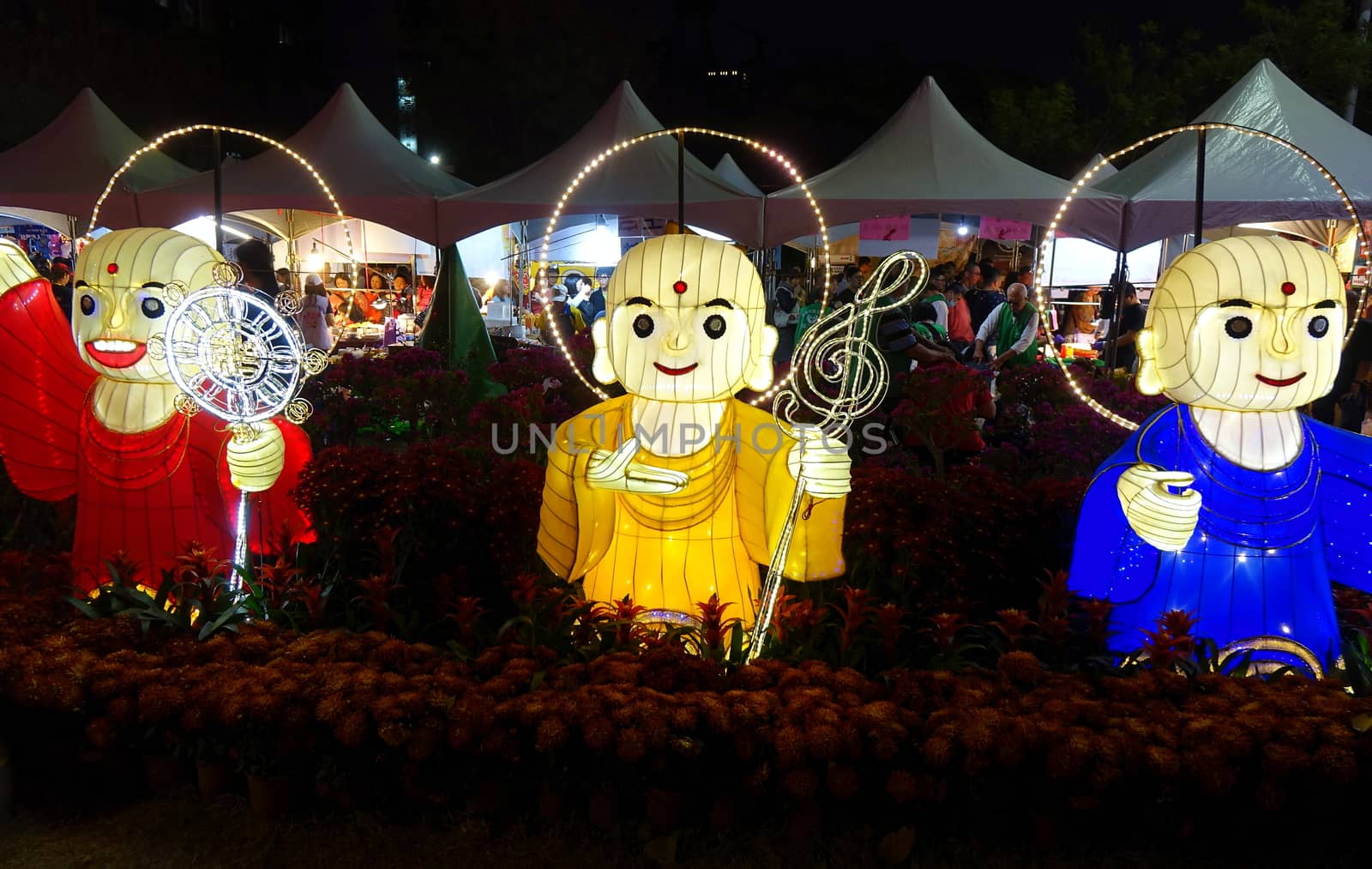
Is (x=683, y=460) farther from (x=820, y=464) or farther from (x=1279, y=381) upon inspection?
(x=1279, y=381)

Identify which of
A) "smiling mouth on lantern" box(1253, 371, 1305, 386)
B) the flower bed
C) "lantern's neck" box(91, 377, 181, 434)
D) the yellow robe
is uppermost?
"smiling mouth on lantern" box(1253, 371, 1305, 386)

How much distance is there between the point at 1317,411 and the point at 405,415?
718cm

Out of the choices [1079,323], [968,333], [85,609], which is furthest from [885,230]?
[85,609]

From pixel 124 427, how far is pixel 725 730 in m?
2.73

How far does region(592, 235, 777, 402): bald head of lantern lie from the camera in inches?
138

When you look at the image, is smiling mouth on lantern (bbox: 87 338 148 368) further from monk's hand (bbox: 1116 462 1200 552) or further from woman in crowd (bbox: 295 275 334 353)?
woman in crowd (bbox: 295 275 334 353)

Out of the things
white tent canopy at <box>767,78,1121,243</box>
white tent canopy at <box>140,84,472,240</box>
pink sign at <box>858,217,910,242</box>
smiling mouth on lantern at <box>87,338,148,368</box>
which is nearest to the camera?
smiling mouth on lantern at <box>87,338,148,368</box>

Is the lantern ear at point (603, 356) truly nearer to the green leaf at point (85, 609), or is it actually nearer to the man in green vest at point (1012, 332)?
the green leaf at point (85, 609)

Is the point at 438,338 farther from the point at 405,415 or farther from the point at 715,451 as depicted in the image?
the point at 715,451

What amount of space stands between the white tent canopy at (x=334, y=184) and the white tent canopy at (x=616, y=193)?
1.85 ft

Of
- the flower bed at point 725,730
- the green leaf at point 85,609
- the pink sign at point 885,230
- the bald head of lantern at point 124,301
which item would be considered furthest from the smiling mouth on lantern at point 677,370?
the pink sign at point 885,230

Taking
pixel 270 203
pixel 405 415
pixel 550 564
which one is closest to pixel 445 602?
pixel 550 564

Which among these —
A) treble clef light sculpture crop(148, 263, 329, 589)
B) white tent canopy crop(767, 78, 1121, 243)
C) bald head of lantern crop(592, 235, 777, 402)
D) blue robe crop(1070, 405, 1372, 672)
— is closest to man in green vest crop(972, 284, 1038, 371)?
white tent canopy crop(767, 78, 1121, 243)

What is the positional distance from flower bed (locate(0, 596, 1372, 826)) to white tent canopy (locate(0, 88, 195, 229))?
A: 10.7 metres
